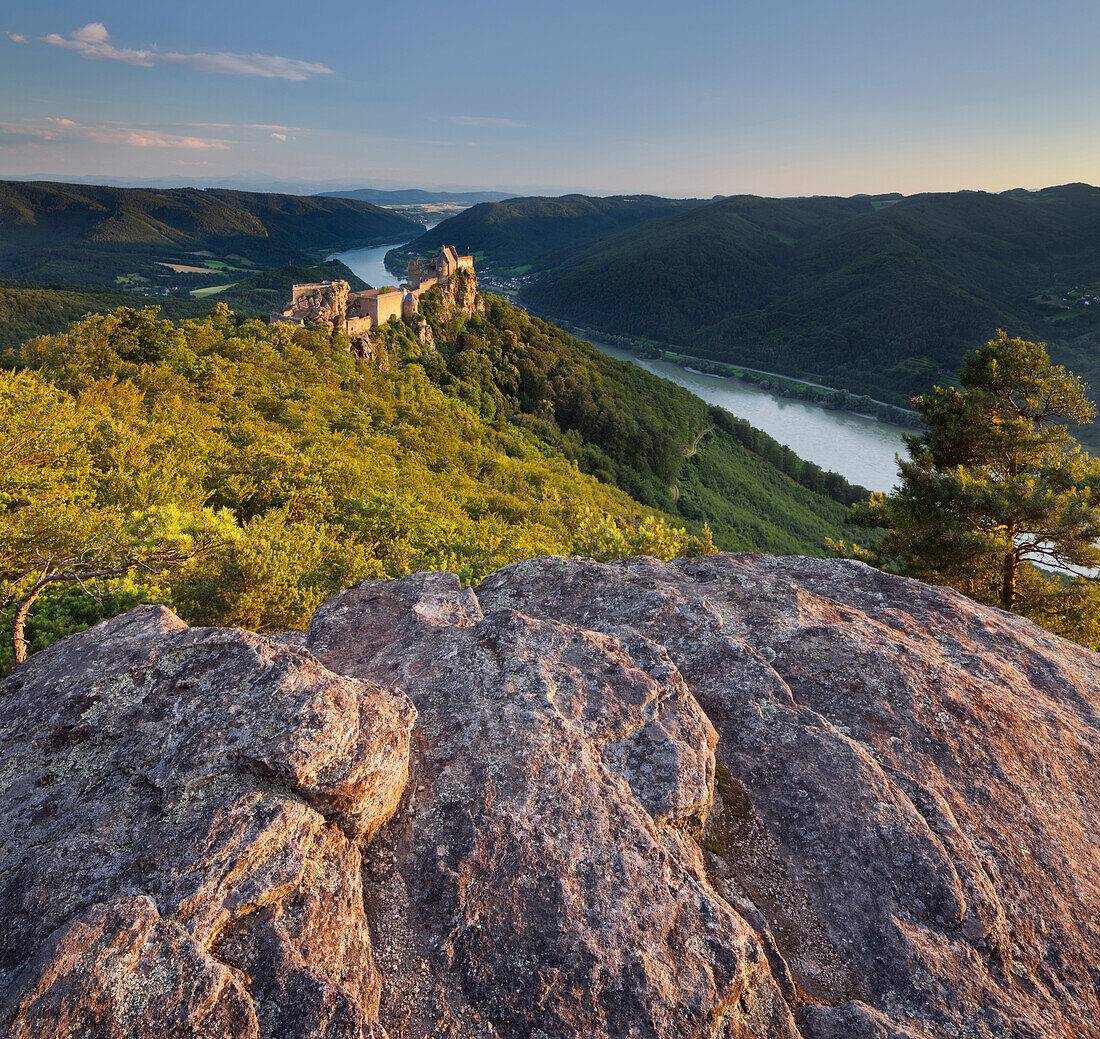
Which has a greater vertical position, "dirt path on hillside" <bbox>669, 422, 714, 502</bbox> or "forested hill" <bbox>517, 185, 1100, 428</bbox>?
"forested hill" <bbox>517, 185, 1100, 428</bbox>

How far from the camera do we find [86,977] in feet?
9.99

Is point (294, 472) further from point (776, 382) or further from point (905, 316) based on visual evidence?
point (905, 316)

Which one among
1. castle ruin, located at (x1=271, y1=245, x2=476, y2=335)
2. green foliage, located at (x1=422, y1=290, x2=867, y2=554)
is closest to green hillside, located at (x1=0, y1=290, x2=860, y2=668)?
green foliage, located at (x1=422, y1=290, x2=867, y2=554)

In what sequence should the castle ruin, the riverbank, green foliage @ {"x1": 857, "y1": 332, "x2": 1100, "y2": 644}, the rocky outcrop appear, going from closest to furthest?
green foliage @ {"x1": 857, "y1": 332, "x2": 1100, "y2": 644} → the castle ruin → the rocky outcrop → the riverbank

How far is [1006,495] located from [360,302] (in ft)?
198

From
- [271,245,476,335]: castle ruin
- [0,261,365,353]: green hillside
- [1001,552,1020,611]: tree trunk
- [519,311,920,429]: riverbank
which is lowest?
[519,311,920,429]: riverbank

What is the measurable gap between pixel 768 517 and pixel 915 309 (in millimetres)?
127274

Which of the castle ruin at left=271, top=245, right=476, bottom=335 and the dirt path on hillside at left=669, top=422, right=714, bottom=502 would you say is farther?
the dirt path on hillside at left=669, top=422, right=714, bottom=502

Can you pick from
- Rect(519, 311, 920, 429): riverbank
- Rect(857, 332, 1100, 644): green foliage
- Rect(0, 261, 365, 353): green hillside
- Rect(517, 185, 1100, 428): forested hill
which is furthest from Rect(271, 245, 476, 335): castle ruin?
Rect(517, 185, 1100, 428): forested hill

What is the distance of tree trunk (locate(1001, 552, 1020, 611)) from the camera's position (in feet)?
52.7

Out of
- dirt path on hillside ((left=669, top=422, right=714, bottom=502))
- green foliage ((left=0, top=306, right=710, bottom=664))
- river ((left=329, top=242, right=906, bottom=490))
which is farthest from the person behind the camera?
river ((left=329, top=242, right=906, bottom=490))

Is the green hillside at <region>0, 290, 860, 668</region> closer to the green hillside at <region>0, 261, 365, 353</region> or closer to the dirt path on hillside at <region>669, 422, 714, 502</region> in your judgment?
the dirt path on hillside at <region>669, 422, 714, 502</region>

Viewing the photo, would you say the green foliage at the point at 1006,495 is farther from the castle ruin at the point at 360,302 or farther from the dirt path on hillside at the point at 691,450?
the dirt path on hillside at the point at 691,450

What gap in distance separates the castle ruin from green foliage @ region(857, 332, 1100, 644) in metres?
48.3
